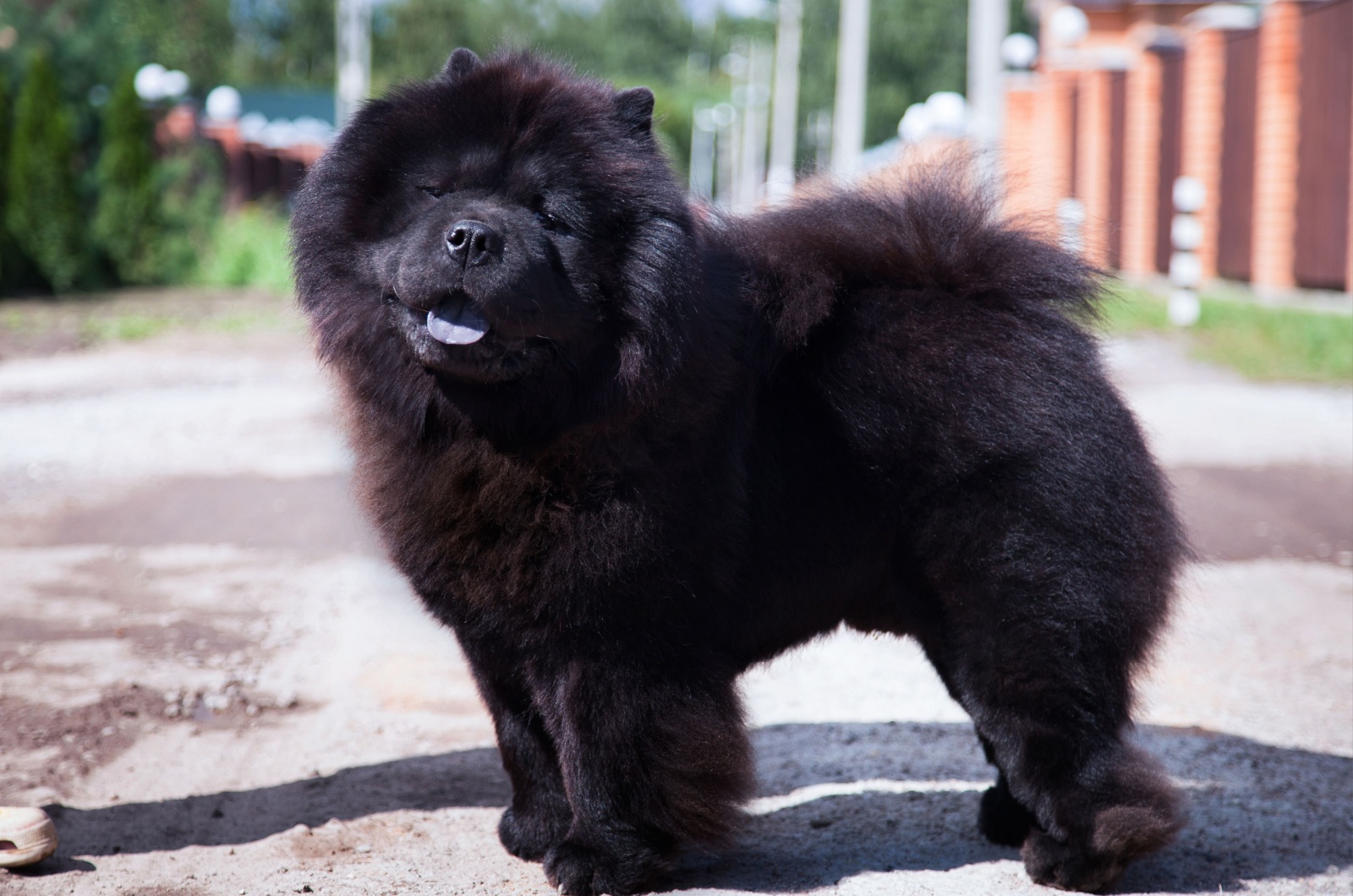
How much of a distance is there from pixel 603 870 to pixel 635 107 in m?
1.72

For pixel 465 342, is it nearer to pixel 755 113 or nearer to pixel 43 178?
pixel 43 178

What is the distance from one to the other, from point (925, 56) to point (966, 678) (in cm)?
6259

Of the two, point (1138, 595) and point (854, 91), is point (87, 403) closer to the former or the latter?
point (1138, 595)

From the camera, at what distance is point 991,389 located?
2.90 metres

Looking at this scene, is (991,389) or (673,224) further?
(991,389)

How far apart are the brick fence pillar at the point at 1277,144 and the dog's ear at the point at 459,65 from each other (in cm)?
1338

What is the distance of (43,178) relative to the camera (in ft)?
52.2

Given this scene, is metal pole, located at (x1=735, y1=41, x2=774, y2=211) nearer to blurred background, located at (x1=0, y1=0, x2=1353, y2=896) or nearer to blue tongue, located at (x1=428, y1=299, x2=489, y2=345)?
blurred background, located at (x1=0, y1=0, x2=1353, y2=896)

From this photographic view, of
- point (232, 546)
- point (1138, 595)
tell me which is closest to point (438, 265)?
point (1138, 595)

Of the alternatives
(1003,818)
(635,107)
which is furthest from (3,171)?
(1003,818)

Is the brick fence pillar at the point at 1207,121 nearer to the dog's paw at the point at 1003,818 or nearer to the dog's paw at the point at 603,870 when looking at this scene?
the dog's paw at the point at 1003,818

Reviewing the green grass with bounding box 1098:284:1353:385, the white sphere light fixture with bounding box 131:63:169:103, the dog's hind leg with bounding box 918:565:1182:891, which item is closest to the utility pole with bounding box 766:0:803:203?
the white sphere light fixture with bounding box 131:63:169:103

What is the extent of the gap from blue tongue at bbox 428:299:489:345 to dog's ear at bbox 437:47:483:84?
0.56m

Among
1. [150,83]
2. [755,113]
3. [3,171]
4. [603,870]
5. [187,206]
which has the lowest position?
[603,870]
